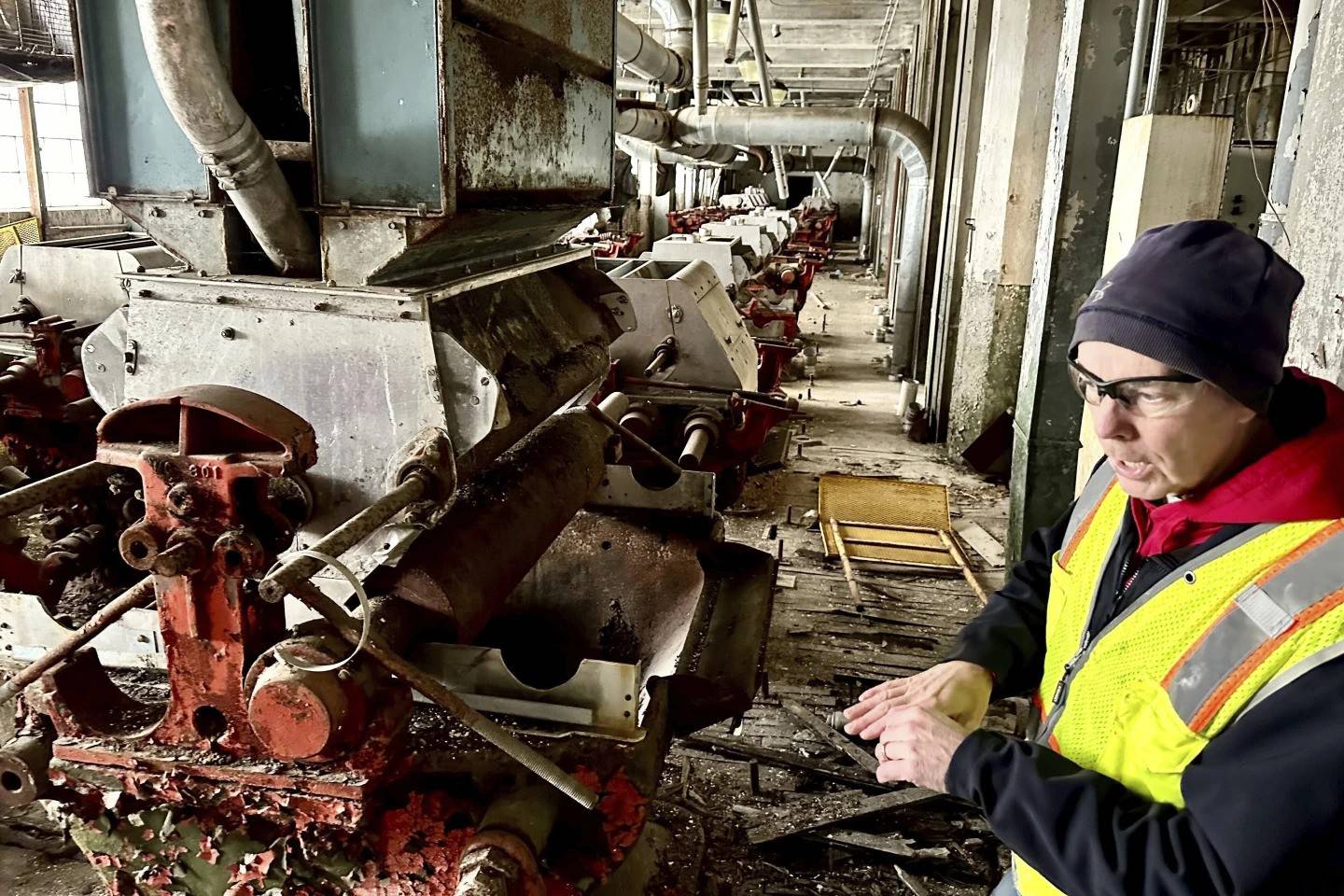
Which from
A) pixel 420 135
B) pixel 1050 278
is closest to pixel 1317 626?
pixel 420 135

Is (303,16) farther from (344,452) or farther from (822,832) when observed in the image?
(822,832)

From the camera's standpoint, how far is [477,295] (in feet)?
8.50

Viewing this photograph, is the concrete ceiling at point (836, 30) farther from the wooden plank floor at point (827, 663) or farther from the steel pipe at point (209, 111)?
the steel pipe at point (209, 111)

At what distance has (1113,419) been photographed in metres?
1.17

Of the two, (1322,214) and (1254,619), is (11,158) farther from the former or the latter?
(1254,619)

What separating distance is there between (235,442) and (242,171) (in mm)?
696

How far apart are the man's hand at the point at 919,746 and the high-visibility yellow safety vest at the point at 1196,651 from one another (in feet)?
0.62

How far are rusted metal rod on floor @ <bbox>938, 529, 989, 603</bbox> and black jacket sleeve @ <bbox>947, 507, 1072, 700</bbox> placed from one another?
296cm

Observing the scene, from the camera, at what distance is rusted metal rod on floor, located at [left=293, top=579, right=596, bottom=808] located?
156 cm

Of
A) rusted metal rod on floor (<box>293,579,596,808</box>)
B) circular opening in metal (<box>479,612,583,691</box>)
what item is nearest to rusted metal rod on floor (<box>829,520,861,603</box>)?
circular opening in metal (<box>479,612,583,691</box>)

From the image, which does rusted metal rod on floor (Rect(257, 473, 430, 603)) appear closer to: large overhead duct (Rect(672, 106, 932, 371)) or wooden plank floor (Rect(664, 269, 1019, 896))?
wooden plank floor (Rect(664, 269, 1019, 896))

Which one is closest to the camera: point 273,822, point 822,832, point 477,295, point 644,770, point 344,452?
point 273,822

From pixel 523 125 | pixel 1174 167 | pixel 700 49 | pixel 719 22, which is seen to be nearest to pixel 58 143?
pixel 719 22

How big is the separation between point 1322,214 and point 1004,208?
4139mm
